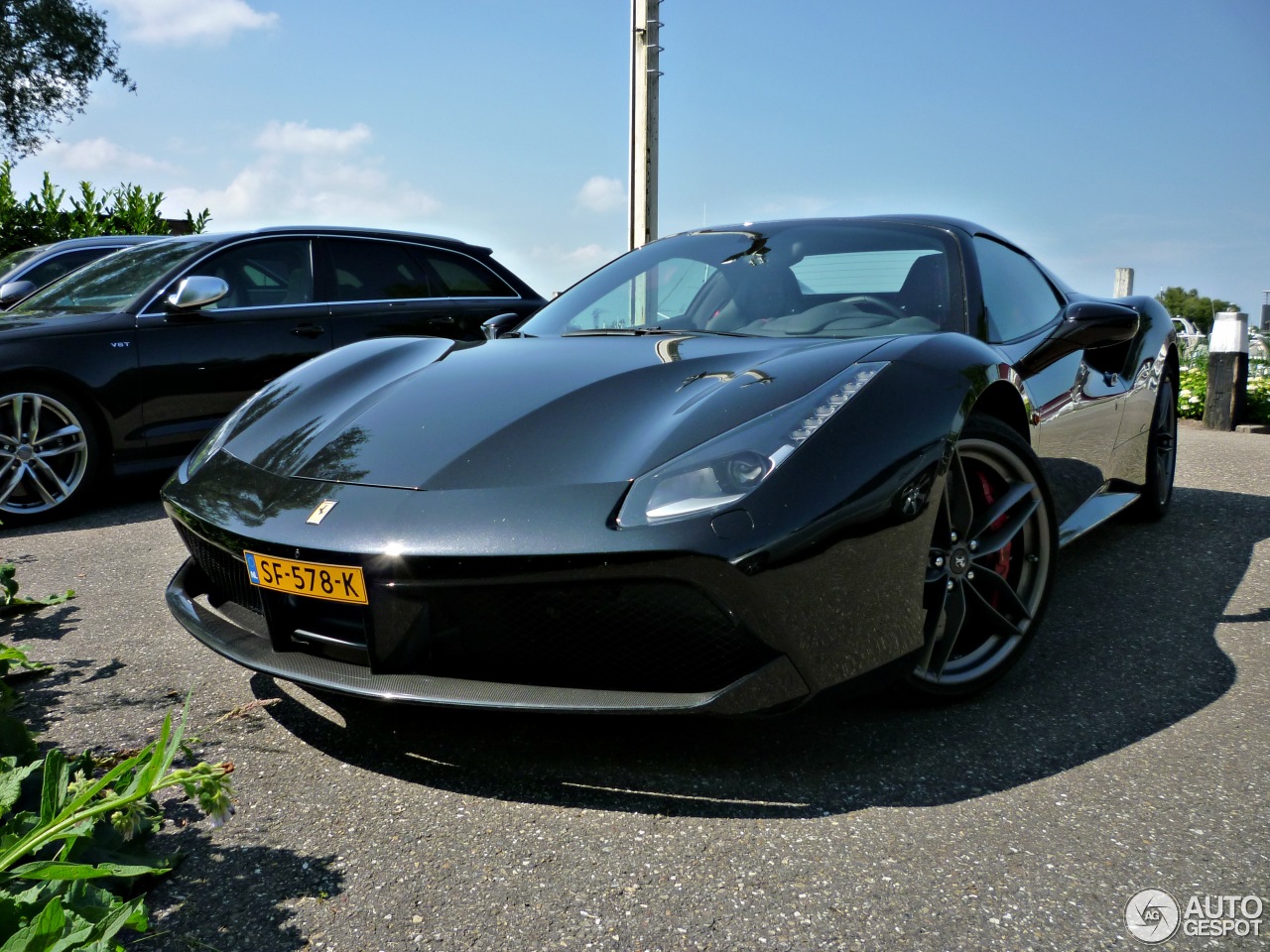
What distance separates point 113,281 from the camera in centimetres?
557

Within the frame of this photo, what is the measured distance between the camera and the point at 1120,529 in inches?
181

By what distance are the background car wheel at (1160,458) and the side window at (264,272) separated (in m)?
4.06

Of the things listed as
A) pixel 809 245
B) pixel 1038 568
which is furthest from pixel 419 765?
pixel 809 245

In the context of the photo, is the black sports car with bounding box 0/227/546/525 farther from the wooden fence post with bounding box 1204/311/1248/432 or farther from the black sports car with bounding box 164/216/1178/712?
the wooden fence post with bounding box 1204/311/1248/432

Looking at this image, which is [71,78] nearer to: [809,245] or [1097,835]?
[809,245]

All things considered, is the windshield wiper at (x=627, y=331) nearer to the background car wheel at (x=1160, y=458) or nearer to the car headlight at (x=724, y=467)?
the car headlight at (x=724, y=467)

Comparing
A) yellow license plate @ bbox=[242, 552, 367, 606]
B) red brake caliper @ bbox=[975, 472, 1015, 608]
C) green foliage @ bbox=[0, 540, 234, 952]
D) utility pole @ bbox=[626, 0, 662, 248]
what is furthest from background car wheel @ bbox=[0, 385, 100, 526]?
utility pole @ bbox=[626, 0, 662, 248]

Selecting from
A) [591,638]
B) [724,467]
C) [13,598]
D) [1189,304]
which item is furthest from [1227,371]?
[1189,304]

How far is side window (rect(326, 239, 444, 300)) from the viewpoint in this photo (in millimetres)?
5898

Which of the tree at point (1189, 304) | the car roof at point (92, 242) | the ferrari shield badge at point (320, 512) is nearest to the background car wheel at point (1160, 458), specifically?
the ferrari shield badge at point (320, 512)

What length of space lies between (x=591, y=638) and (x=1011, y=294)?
209cm

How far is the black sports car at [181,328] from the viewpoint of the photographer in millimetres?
4883

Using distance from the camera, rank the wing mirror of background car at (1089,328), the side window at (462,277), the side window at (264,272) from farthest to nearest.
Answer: the side window at (462,277)
the side window at (264,272)
the wing mirror of background car at (1089,328)

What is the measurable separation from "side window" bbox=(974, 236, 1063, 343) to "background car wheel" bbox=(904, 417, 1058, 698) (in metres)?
0.58
